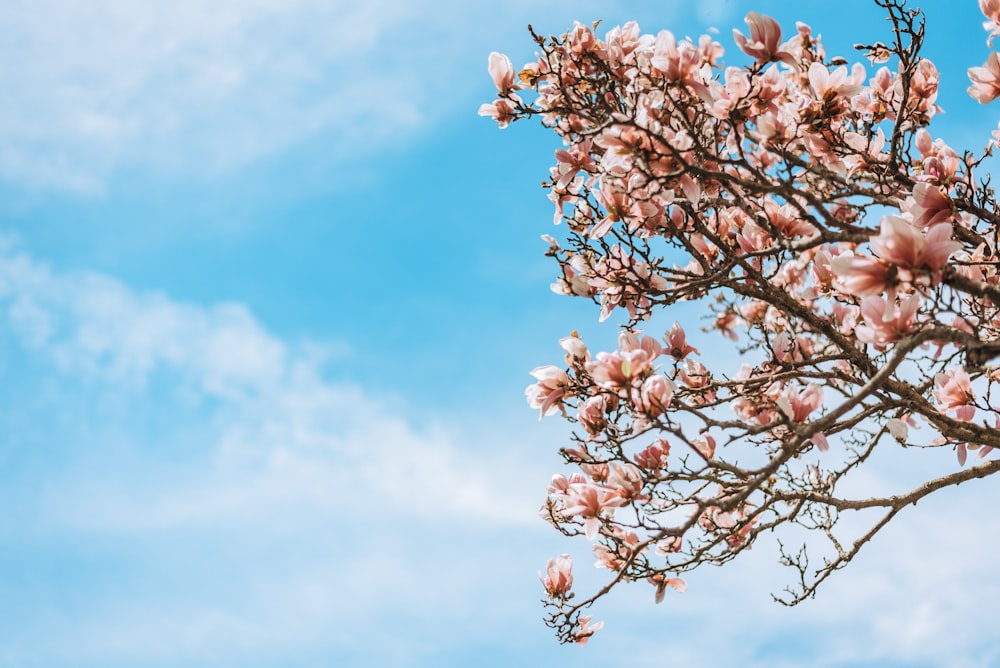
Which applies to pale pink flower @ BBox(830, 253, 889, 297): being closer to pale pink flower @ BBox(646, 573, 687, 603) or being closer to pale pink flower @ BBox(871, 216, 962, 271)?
pale pink flower @ BBox(871, 216, 962, 271)

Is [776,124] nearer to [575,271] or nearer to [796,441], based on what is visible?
[575,271]

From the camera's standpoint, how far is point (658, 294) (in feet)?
13.6

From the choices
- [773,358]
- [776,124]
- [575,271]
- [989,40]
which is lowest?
[773,358]

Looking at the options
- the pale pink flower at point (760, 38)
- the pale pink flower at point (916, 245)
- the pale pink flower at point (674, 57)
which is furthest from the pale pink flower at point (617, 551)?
the pale pink flower at point (760, 38)

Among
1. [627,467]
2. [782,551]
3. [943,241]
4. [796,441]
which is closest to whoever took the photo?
[943,241]

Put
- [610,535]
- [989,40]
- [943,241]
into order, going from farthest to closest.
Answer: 1. [989,40]
2. [610,535]
3. [943,241]

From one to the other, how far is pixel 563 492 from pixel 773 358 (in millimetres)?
1427

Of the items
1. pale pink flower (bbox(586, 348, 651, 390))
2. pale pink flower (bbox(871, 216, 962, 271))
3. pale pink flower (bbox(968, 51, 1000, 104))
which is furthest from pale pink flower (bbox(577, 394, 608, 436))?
pale pink flower (bbox(968, 51, 1000, 104))

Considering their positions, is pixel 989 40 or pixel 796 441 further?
pixel 989 40

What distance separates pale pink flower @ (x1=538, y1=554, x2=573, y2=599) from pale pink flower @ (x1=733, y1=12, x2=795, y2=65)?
8.82 feet

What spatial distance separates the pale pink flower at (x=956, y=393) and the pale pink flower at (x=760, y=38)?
1.95 m

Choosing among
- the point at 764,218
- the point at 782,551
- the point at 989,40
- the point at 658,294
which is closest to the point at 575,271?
the point at 658,294

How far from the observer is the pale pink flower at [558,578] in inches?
165

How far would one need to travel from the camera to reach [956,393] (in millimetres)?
4148
